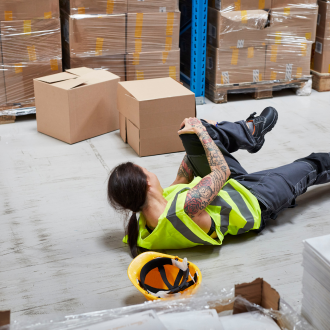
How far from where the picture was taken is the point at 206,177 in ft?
7.39

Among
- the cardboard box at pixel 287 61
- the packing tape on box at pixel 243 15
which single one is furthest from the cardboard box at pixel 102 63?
the cardboard box at pixel 287 61

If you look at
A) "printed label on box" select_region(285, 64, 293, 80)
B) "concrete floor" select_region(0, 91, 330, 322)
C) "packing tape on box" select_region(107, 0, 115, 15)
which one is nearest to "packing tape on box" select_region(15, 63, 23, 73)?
"concrete floor" select_region(0, 91, 330, 322)

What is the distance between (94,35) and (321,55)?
2.35 m

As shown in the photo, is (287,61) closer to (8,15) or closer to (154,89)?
(154,89)

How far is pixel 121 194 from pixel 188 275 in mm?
455

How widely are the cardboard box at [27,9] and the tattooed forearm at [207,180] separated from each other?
2085 millimetres

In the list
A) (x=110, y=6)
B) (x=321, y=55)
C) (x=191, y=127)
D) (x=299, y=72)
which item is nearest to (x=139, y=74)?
(x=110, y=6)

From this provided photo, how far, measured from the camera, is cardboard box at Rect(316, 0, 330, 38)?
4617 mm

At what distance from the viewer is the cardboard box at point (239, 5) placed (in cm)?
427

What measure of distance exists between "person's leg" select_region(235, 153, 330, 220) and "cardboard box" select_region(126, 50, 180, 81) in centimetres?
217

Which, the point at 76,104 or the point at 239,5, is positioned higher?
the point at 239,5

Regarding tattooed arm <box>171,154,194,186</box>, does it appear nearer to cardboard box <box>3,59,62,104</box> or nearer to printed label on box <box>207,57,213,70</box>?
cardboard box <box>3,59,62,104</box>

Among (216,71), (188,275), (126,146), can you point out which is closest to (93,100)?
(126,146)

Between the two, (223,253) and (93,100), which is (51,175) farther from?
(223,253)
